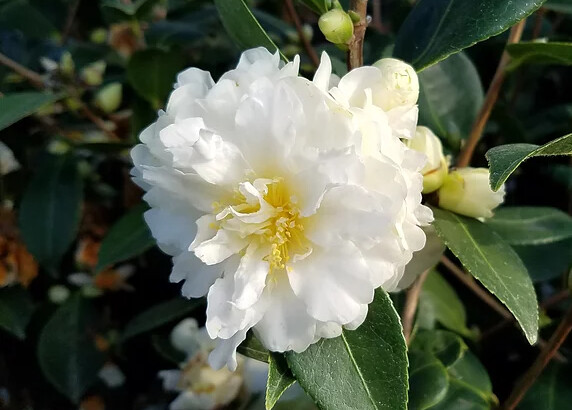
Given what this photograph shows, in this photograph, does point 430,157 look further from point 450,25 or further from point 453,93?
point 453,93

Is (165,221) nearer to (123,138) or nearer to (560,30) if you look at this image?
(123,138)

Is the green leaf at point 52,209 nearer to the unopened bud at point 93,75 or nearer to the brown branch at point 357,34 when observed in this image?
the unopened bud at point 93,75

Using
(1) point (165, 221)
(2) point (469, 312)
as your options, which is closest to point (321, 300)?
(1) point (165, 221)

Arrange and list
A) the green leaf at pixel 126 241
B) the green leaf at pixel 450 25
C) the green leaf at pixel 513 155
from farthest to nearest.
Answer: the green leaf at pixel 126 241 < the green leaf at pixel 450 25 < the green leaf at pixel 513 155

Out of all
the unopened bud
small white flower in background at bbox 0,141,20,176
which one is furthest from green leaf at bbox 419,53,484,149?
small white flower in background at bbox 0,141,20,176

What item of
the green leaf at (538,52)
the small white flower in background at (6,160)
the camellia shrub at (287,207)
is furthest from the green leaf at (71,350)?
the green leaf at (538,52)

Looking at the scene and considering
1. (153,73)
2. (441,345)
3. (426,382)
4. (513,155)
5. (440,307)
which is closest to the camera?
(513,155)

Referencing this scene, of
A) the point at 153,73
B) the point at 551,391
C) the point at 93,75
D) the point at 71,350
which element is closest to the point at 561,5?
the point at 551,391
